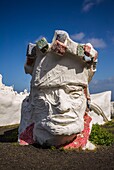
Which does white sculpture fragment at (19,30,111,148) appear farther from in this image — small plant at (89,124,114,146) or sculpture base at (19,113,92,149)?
small plant at (89,124,114,146)

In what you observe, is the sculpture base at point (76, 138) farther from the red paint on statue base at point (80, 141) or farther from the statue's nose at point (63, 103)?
the statue's nose at point (63, 103)

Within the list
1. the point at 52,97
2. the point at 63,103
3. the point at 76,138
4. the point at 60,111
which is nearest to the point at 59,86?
the point at 52,97

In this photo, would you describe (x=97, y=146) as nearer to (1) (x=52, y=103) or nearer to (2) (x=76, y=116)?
(2) (x=76, y=116)

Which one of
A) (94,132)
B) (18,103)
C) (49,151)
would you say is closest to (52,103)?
(49,151)

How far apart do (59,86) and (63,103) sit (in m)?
0.44

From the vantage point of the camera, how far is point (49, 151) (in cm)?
569

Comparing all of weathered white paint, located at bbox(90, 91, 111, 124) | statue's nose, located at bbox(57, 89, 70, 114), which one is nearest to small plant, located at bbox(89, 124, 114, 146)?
statue's nose, located at bbox(57, 89, 70, 114)

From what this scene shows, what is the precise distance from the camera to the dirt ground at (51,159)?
178 inches

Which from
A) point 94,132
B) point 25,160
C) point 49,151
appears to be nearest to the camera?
point 25,160

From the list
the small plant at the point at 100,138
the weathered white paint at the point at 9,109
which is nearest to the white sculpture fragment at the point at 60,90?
the small plant at the point at 100,138

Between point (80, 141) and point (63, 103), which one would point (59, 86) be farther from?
point (80, 141)

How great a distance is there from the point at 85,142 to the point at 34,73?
206 centimetres

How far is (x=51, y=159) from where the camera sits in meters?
5.10

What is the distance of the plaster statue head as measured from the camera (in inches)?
227
